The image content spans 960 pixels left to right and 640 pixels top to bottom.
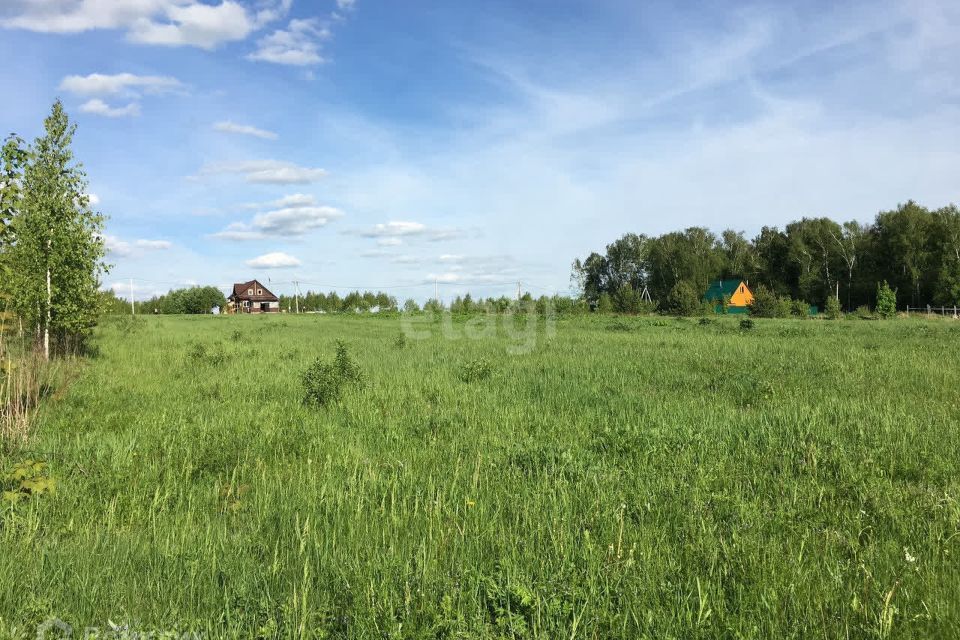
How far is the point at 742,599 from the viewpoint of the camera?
311 cm

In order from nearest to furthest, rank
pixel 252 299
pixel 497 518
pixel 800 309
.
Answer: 1. pixel 497 518
2. pixel 800 309
3. pixel 252 299

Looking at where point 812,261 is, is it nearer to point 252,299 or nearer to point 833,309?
point 833,309

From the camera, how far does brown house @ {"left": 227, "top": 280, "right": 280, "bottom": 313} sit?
106 metres

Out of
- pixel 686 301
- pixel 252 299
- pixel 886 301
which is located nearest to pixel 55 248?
pixel 686 301

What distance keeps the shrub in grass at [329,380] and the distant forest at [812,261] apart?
5711 cm

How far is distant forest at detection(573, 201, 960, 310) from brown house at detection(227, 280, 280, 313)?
63394mm

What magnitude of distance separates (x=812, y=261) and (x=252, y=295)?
322ft

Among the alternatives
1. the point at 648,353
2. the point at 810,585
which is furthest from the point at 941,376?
the point at 810,585

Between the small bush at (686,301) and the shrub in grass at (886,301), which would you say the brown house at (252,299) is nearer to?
the small bush at (686,301)

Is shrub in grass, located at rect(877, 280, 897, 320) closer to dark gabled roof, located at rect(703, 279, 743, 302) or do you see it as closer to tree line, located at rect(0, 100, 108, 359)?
dark gabled roof, located at rect(703, 279, 743, 302)

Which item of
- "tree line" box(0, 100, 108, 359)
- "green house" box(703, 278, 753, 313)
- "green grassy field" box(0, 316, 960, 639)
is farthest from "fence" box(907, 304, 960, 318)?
"tree line" box(0, 100, 108, 359)

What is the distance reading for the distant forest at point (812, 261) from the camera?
57406 millimetres

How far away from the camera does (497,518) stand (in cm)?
419

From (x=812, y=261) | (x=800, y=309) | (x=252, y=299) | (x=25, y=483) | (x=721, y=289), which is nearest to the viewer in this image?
(x=25, y=483)
